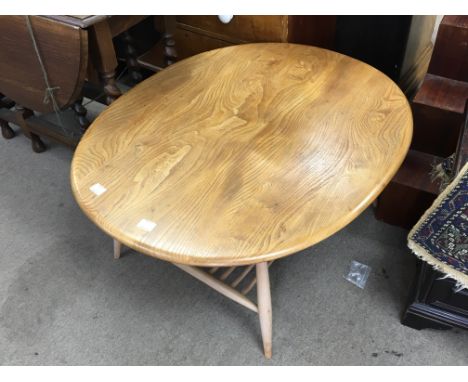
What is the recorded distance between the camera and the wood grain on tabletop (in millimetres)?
813

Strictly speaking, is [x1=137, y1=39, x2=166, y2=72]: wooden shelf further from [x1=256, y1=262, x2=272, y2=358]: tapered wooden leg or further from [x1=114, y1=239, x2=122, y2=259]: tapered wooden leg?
[x1=256, y1=262, x2=272, y2=358]: tapered wooden leg

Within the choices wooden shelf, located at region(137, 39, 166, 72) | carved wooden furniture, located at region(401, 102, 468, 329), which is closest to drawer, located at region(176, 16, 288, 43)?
wooden shelf, located at region(137, 39, 166, 72)

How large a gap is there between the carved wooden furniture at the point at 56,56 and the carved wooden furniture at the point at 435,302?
99cm

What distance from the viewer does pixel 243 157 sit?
964mm

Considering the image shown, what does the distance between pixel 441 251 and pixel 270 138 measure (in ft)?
1.47

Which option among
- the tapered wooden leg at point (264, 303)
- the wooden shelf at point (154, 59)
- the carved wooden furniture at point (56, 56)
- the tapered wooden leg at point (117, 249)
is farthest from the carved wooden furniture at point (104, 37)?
the tapered wooden leg at point (264, 303)

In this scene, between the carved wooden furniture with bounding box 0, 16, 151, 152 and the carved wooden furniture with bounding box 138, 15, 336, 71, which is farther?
the carved wooden furniture with bounding box 138, 15, 336, 71

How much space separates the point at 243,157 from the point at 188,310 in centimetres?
54

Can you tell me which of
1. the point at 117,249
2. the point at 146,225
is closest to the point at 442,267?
the point at 146,225

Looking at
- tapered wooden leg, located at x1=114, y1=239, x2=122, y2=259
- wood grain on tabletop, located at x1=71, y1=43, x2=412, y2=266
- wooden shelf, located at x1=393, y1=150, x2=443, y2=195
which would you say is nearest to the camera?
wood grain on tabletop, located at x1=71, y1=43, x2=412, y2=266

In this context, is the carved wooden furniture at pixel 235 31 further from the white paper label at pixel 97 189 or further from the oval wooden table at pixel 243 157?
the white paper label at pixel 97 189

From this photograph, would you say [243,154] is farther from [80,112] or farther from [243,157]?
[80,112]

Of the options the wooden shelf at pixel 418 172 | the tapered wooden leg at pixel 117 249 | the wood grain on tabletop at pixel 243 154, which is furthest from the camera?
the tapered wooden leg at pixel 117 249

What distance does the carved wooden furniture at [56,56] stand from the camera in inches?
47.6
